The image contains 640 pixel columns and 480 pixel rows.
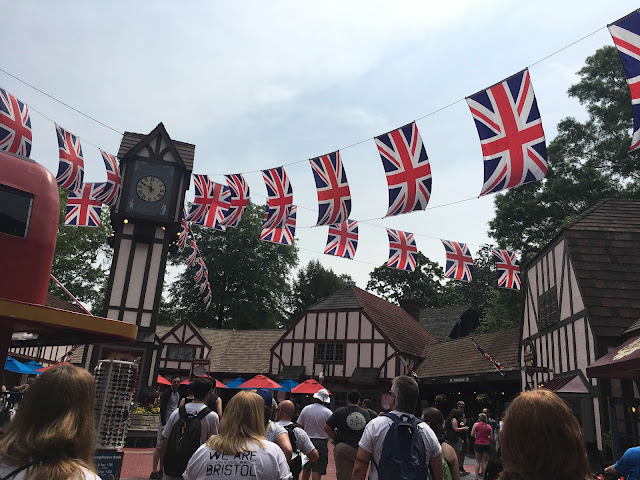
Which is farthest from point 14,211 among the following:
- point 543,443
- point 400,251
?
point 400,251

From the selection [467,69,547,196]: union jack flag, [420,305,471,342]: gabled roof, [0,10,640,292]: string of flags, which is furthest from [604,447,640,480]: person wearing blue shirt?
[420,305,471,342]: gabled roof

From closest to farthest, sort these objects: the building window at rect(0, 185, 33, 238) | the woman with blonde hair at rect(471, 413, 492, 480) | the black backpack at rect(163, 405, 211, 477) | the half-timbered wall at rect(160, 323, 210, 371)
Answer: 1. the black backpack at rect(163, 405, 211, 477)
2. the building window at rect(0, 185, 33, 238)
3. the woman with blonde hair at rect(471, 413, 492, 480)
4. the half-timbered wall at rect(160, 323, 210, 371)

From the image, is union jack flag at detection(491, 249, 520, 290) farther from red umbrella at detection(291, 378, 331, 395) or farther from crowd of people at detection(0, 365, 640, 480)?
crowd of people at detection(0, 365, 640, 480)

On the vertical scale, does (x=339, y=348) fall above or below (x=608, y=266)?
below

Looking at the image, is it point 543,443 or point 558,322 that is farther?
point 558,322

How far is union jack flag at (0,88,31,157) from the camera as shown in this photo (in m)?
11.9

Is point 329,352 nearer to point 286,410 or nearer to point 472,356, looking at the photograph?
point 472,356

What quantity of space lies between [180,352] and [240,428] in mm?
32110

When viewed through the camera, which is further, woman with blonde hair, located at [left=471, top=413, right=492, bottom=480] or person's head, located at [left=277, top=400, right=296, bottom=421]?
woman with blonde hair, located at [left=471, top=413, right=492, bottom=480]

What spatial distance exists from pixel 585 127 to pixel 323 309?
18199mm

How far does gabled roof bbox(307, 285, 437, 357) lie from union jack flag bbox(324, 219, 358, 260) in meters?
13.1

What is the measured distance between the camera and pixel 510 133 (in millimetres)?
9367

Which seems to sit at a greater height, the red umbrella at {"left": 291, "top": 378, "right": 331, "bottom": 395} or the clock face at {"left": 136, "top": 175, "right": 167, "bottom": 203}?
the clock face at {"left": 136, "top": 175, "right": 167, "bottom": 203}

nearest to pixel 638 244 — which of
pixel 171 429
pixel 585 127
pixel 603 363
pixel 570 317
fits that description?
pixel 570 317
